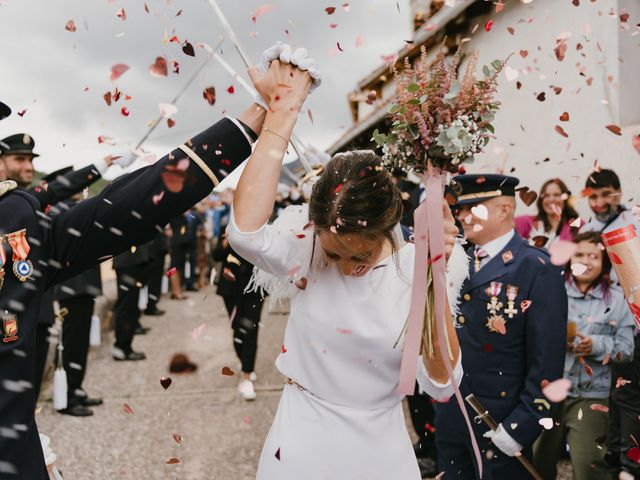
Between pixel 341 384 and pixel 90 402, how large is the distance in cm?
480

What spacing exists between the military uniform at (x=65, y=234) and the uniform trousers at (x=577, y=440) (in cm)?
313

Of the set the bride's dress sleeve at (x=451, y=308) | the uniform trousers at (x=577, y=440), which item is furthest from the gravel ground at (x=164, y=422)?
the bride's dress sleeve at (x=451, y=308)

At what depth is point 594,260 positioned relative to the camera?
13.2ft

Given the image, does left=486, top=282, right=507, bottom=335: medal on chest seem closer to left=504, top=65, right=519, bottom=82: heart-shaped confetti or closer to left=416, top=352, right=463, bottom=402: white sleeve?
left=416, top=352, right=463, bottom=402: white sleeve

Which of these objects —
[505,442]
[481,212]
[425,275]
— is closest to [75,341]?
[481,212]

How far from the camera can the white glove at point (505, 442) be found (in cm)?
292

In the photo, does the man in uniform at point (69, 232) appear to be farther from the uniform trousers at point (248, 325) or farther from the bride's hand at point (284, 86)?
the uniform trousers at point (248, 325)

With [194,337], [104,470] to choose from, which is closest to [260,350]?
[194,337]

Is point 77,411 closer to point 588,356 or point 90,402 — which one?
point 90,402

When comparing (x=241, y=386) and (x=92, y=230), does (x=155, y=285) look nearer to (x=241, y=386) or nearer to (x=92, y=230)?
(x=241, y=386)

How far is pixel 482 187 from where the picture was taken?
11.4ft

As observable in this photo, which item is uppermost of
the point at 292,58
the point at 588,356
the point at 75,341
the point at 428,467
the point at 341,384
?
the point at 292,58

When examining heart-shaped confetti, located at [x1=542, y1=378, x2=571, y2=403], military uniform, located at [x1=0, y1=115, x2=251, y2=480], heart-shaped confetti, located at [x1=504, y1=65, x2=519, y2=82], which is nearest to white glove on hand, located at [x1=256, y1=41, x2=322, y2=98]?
military uniform, located at [x1=0, y1=115, x2=251, y2=480]

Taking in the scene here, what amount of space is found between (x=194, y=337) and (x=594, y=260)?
24.2 ft
